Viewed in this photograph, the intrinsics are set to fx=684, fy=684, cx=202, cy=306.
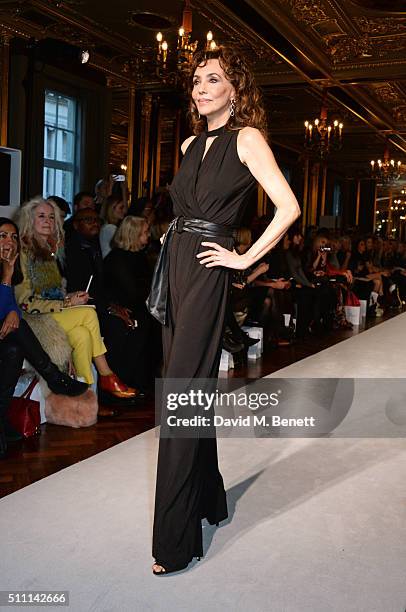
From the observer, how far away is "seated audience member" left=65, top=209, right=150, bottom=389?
383 centimetres

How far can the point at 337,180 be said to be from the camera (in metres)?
17.8

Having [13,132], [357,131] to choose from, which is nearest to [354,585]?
[13,132]

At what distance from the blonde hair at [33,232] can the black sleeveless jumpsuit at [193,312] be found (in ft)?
5.91

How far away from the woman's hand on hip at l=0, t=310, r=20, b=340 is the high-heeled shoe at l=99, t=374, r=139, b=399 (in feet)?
2.43

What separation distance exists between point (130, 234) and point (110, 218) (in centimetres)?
74

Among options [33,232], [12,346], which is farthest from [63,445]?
[33,232]

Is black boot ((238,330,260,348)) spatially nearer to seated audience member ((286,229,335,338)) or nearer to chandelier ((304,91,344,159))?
seated audience member ((286,229,335,338))

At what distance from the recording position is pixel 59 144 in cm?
816

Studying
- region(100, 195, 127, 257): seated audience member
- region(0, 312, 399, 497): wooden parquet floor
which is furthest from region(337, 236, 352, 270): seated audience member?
region(0, 312, 399, 497): wooden parquet floor

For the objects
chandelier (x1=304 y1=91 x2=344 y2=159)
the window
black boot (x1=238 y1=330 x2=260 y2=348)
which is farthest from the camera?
chandelier (x1=304 y1=91 x2=344 y2=159)

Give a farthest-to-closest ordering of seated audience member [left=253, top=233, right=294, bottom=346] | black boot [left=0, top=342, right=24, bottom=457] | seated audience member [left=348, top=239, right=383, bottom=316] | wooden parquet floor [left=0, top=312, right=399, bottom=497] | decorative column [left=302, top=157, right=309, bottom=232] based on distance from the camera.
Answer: decorative column [left=302, top=157, right=309, bottom=232] → seated audience member [left=348, top=239, right=383, bottom=316] → seated audience member [left=253, top=233, right=294, bottom=346] → black boot [left=0, top=342, right=24, bottom=457] → wooden parquet floor [left=0, top=312, right=399, bottom=497]

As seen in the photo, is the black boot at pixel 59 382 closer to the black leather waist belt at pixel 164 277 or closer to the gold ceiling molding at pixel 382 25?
the black leather waist belt at pixel 164 277

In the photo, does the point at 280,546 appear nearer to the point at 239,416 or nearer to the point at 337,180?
the point at 239,416

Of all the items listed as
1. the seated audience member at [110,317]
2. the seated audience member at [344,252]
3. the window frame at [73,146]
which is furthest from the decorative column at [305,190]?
the seated audience member at [110,317]
